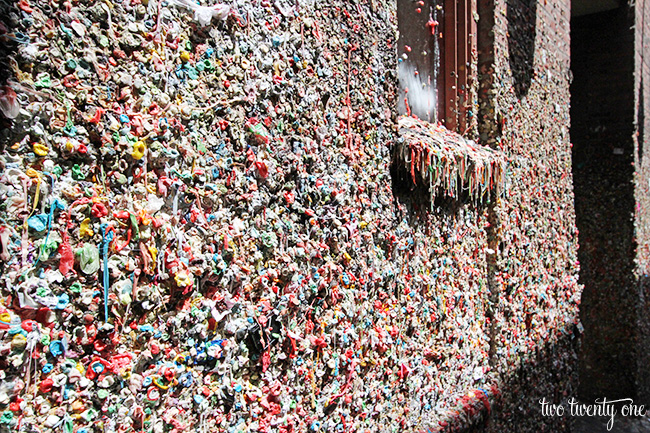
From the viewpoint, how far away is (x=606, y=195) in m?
5.15

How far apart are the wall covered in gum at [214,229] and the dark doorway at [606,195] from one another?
3711 millimetres

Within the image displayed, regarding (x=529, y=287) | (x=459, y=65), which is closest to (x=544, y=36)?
(x=459, y=65)

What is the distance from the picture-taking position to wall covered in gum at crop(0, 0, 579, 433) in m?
0.89

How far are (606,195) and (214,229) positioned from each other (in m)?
5.36

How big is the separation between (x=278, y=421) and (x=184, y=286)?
574mm

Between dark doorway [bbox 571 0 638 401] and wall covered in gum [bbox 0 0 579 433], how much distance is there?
3.71 m

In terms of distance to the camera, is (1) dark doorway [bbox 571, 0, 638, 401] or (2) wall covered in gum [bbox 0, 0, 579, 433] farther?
(1) dark doorway [bbox 571, 0, 638, 401]

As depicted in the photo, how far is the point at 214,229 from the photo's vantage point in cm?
122

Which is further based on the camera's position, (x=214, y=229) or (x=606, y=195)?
(x=606, y=195)

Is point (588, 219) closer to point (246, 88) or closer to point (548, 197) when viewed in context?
point (548, 197)

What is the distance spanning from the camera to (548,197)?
341 cm

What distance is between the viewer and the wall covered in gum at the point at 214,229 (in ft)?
2.91

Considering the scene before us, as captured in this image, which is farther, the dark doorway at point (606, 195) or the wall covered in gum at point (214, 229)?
the dark doorway at point (606, 195)

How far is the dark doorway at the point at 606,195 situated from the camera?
4.99 meters
